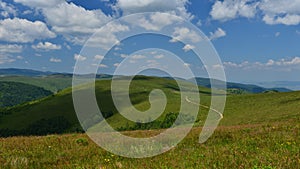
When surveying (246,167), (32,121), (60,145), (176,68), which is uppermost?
(176,68)

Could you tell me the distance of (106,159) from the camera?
10617 mm

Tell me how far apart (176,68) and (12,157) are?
687 centimetres

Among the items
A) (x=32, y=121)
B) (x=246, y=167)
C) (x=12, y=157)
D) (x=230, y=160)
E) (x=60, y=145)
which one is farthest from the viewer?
(x=32, y=121)

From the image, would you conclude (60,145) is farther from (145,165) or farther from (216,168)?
(216,168)

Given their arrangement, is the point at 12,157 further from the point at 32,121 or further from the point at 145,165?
the point at 32,121

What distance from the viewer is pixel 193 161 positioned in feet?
31.7

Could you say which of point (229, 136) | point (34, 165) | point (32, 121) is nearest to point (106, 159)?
point (34, 165)

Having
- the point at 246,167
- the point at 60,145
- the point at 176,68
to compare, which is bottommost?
the point at 60,145

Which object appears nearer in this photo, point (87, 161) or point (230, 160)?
point (230, 160)

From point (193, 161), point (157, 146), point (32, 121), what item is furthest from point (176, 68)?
point (32, 121)

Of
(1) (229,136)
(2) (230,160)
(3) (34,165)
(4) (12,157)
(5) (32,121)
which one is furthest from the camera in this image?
(5) (32,121)

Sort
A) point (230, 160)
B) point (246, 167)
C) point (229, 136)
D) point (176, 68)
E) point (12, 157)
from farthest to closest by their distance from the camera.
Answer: point (229, 136), point (176, 68), point (12, 157), point (230, 160), point (246, 167)

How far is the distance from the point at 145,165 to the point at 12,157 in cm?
484

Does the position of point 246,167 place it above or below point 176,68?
below
